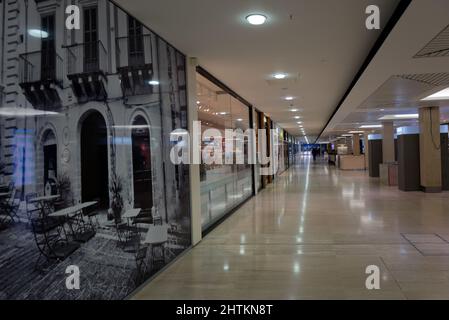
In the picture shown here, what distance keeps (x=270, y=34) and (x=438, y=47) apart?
7.58 feet

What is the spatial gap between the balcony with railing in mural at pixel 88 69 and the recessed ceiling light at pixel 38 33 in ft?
0.63

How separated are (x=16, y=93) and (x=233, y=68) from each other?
442 cm

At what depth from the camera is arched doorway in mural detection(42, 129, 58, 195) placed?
7.97ft

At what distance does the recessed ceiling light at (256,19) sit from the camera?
148 inches

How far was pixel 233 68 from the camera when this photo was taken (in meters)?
6.17

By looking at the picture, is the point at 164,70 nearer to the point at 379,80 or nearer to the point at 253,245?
the point at 253,245

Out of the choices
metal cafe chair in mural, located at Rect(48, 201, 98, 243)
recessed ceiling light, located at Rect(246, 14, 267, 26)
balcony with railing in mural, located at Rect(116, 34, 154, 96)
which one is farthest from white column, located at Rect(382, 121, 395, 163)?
metal cafe chair in mural, located at Rect(48, 201, 98, 243)

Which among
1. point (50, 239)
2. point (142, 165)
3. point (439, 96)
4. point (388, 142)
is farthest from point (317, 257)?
point (388, 142)

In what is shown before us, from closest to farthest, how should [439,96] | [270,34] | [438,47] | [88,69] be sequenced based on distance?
1. [88,69]
2. [270,34]
3. [438,47]
4. [439,96]

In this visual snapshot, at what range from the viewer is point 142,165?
12.4 ft

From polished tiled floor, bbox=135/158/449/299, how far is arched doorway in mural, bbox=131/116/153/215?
979 mm

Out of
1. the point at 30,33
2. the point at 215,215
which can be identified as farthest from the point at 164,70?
the point at 215,215

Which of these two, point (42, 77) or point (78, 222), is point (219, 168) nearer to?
point (78, 222)

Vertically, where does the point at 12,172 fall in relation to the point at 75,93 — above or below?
Result: below
